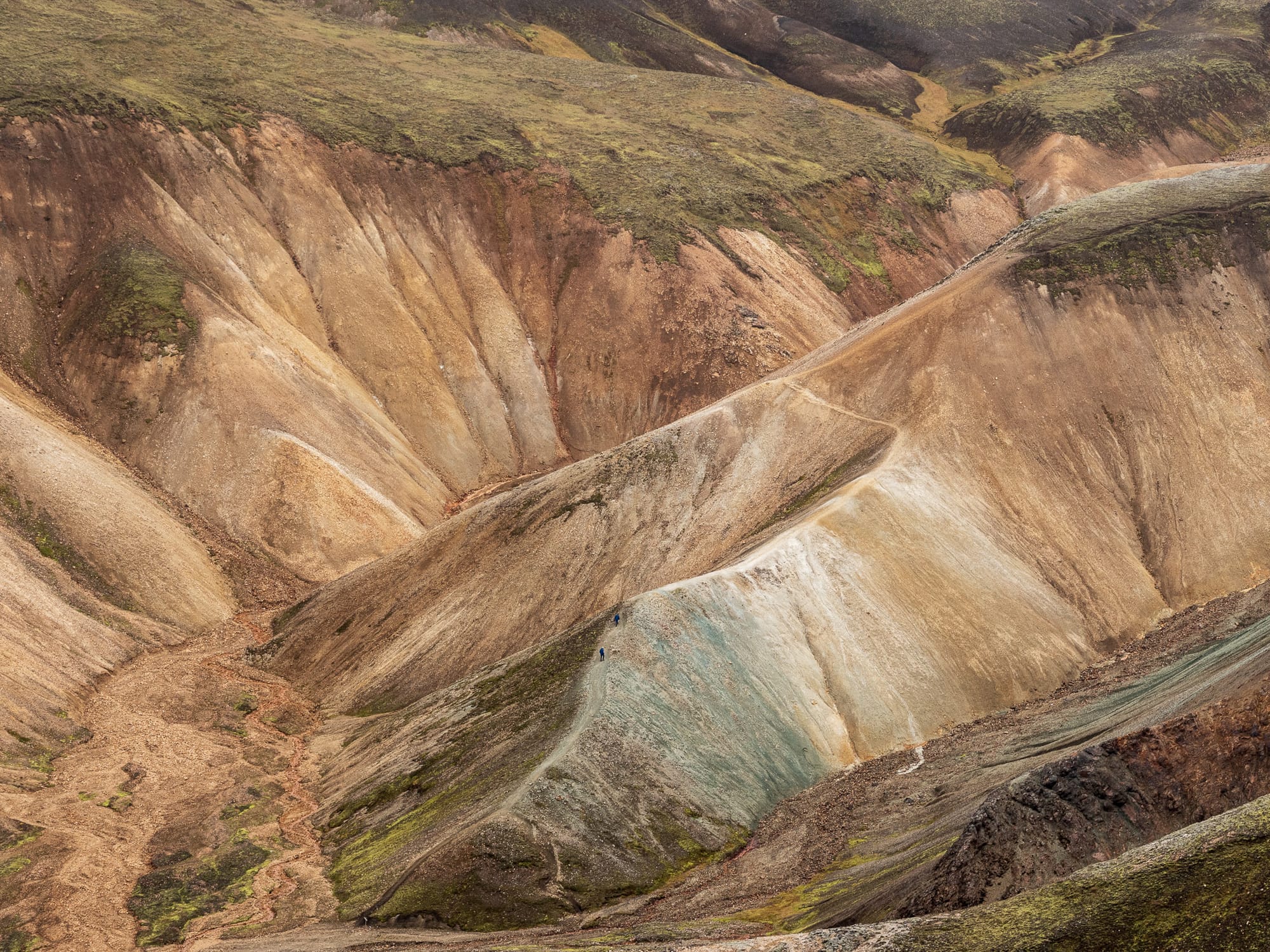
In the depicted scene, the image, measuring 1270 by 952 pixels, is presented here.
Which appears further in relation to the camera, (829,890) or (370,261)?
(370,261)

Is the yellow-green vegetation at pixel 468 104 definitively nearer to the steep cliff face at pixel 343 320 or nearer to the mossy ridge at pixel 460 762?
the steep cliff face at pixel 343 320

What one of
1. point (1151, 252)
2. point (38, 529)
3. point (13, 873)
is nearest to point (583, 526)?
point (38, 529)

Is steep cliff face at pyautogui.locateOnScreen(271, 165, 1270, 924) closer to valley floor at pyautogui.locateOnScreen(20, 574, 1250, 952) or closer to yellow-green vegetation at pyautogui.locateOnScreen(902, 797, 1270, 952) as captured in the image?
valley floor at pyautogui.locateOnScreen(20, 574, 1250, 952)

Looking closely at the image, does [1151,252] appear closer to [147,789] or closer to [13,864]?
[147,789]

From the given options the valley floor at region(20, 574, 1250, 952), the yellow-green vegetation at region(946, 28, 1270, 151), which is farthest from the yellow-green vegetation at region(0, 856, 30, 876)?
the yellow-green vegetation at region(946, 28, 1270, 151)

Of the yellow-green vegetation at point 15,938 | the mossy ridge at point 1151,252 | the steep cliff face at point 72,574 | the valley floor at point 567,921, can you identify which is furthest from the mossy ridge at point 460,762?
the mossy ridge at point 1151,252

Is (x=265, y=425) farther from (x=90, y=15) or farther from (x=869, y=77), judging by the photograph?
(x=869, y=77)
